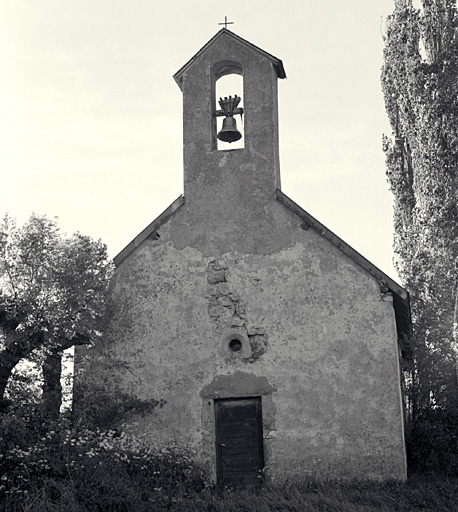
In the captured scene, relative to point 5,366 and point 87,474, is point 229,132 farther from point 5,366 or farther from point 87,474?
point 87,474

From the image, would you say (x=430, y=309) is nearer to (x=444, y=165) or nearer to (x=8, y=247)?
(x=444, y=165)

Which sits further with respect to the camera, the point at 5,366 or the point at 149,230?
the point at 149,230

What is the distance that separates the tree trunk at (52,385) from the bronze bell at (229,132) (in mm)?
5634

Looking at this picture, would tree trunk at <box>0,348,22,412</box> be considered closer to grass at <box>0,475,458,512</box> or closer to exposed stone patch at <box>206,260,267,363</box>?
grass at <box>0,475,458,512</box>

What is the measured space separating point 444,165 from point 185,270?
33.8 ft

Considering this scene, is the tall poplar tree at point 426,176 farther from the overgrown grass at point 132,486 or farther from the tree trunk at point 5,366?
the tree trunk at point 5,366

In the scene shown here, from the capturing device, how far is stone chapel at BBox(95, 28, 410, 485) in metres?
14.5

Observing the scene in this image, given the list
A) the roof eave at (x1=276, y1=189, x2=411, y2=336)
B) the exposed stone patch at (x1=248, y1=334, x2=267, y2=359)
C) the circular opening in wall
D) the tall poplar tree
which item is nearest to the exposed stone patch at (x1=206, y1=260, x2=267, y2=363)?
the exposed stone patch at (x1=248, y1=334, x2=267, y2=359)

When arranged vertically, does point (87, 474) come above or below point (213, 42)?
below

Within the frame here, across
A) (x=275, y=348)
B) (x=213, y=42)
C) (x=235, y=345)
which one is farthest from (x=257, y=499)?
(x=213, y=42)

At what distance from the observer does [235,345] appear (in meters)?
15.1

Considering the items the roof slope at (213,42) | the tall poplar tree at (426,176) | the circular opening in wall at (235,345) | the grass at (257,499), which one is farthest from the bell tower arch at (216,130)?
the tall poplar tree at (426,176)

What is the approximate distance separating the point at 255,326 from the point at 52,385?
13.4ft

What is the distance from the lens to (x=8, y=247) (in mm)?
14125
